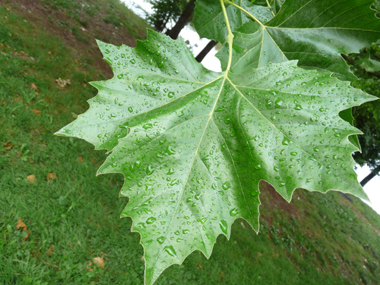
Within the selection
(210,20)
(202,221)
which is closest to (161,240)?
(202,221)

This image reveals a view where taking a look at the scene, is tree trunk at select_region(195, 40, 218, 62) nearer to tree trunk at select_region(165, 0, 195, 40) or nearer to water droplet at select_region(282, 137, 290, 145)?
tree trunk at select_region(165, 0, 195, 40)

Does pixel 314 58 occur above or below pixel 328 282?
above

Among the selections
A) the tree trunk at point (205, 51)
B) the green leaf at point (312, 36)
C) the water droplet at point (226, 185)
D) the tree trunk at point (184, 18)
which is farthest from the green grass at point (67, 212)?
the tree trunk at point (205, 51)

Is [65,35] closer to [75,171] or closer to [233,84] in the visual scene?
[75,171]

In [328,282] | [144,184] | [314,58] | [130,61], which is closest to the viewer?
[144,184]

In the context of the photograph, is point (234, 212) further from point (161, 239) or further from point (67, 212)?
point (67, 212)

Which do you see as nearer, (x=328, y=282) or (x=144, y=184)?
(x=144, y=184)

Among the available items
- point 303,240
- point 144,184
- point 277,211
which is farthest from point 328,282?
point 144,184
